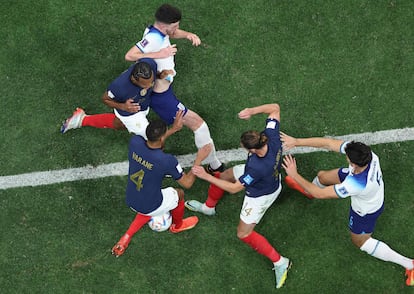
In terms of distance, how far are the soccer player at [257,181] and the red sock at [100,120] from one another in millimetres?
1571

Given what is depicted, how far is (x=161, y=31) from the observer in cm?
716

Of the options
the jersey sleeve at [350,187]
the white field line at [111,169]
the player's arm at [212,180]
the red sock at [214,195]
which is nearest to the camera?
the jersey sleeve at [350,187]

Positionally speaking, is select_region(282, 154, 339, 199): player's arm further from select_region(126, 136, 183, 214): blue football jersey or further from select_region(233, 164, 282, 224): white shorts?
select_region(126, 136, 183, 214): blue football jersey

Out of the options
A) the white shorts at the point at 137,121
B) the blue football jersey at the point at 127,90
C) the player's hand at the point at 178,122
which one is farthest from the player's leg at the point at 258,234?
the blue football jersey at the point at 127,90

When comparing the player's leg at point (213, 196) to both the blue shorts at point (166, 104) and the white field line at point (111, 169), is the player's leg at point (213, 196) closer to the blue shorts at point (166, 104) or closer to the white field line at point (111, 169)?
the white field line at point (111, 169)

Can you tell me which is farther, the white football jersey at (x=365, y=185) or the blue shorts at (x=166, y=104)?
the blue shorts at (x=166, y=104)

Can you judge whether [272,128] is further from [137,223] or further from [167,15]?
[137,223]

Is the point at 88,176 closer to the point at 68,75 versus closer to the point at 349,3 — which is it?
the point at 68,75

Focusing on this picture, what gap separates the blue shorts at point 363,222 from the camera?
7042 millimetres

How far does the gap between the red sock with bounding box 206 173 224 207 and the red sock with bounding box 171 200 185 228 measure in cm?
44

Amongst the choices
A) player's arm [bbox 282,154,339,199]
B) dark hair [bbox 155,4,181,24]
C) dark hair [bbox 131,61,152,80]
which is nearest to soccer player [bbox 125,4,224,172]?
dark hair [bbox 155,4,181,24]

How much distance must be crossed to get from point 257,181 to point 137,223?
180 cm

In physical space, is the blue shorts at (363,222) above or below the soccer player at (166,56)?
below

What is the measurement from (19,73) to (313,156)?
4.48m
